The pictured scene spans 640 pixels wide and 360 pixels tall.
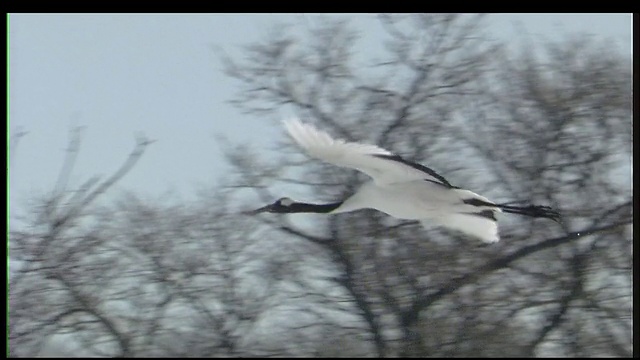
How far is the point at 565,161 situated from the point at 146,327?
3.97 meters

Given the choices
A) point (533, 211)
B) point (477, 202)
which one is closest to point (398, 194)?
point (477, 202)

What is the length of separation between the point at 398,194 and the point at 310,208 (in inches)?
37.0

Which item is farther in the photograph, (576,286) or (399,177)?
(576,286)

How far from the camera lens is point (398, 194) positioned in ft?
38.5

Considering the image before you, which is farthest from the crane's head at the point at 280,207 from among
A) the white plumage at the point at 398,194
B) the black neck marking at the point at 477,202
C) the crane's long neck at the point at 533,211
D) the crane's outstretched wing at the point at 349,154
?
the crane's long neck at the point at 533,211

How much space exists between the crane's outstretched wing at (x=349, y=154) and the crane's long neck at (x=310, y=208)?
0.69 m

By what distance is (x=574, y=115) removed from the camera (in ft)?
47.5

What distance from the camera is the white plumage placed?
37.1 ft

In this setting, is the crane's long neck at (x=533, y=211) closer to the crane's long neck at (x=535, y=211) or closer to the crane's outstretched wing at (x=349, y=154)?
the crane's long neck at (x=535, y=211)

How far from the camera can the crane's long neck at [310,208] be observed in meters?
12.1

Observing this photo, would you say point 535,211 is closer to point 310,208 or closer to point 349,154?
point 310,208

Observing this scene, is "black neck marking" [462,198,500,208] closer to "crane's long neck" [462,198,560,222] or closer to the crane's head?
"crane's long neck" [462,198,560,222]

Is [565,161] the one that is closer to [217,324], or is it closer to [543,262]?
[543,262]

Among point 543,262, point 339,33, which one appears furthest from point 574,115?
point 339,33
